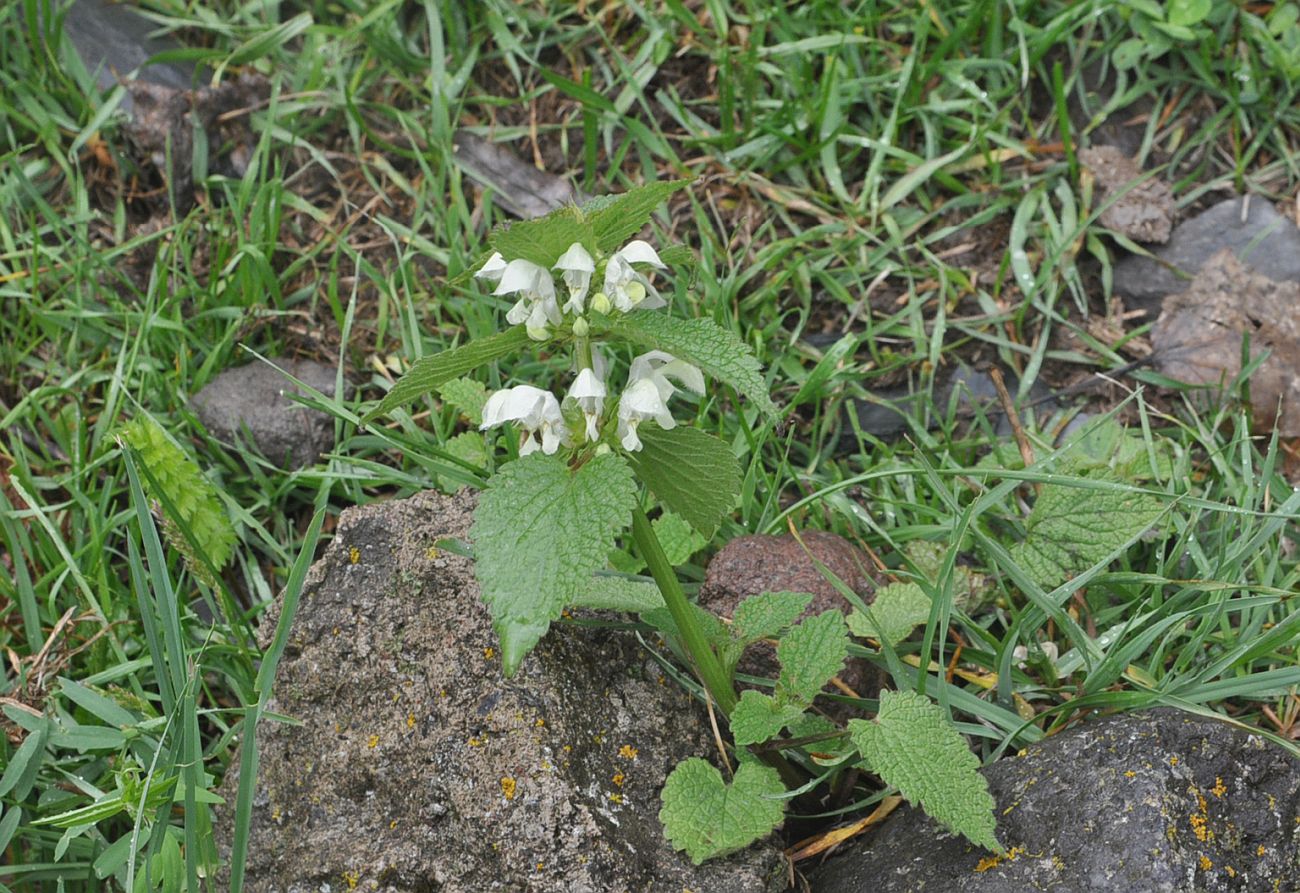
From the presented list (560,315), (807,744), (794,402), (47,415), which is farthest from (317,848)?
(47,415)

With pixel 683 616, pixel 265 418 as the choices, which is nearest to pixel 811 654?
pixel 683 616

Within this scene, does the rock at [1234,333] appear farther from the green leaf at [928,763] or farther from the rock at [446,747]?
the rock at [446,747]

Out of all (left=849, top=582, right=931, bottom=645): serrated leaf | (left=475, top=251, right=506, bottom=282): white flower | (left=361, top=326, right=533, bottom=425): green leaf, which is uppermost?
(left=475, top=251, right=506, bottom=282): white flower

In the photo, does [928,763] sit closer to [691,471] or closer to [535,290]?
[691,471]

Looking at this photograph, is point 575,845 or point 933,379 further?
point 933,379

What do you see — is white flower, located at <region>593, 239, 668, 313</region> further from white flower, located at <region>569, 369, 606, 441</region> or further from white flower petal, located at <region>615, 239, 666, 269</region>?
white flower, located at <region>569, 369, 606, 441</region>

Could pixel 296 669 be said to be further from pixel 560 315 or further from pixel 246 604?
pixel 560 315

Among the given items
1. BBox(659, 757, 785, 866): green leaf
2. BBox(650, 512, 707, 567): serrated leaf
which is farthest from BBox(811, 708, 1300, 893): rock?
BBox(650, 512, 707, 567): serrated leaf
